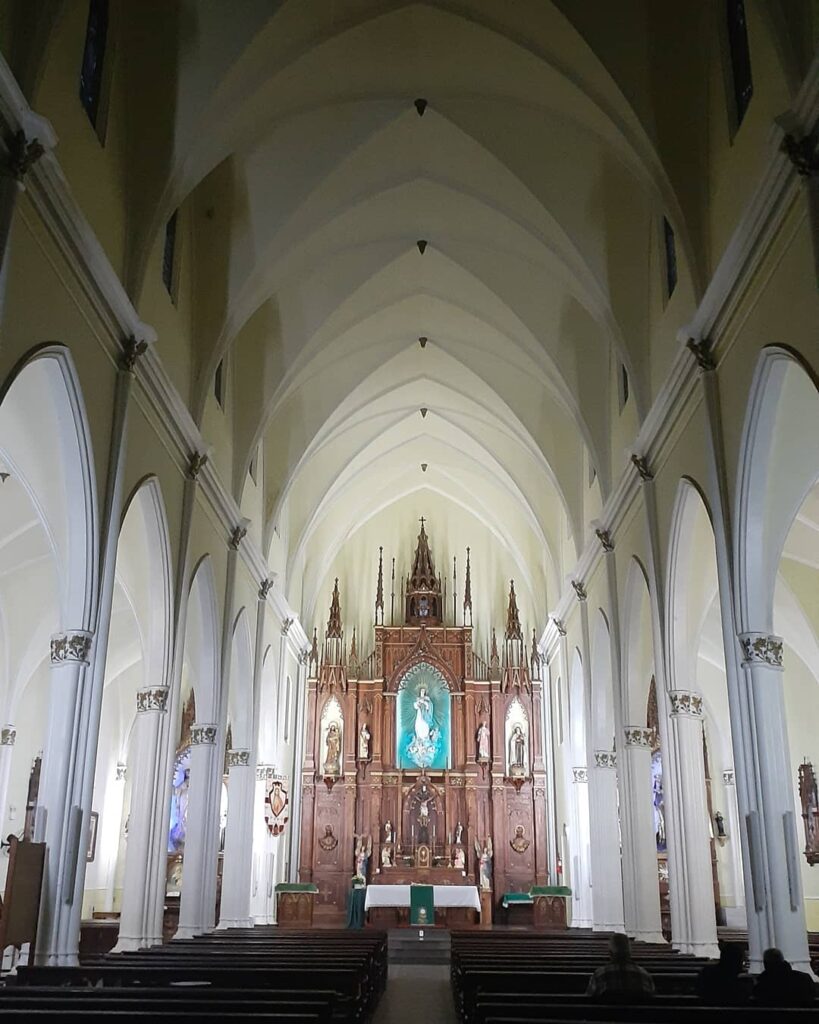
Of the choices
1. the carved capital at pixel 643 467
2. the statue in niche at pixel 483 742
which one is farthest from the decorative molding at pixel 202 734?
the statue in niche at pixel 483 742

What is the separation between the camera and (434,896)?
81.3ft

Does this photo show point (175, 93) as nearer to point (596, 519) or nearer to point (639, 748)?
point (596, 519)

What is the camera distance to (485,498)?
2973 cm

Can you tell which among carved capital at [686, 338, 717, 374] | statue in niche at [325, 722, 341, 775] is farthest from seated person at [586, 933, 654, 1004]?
statue in niche at [325, 722, 341, 775]

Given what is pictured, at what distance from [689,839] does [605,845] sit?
6.77m

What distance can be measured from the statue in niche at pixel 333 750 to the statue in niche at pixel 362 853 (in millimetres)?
1993

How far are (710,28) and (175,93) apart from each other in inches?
264

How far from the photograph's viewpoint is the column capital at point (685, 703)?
48.9ft

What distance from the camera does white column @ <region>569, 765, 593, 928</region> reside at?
2402 centimetres

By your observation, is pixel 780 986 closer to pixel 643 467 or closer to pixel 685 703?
pixel 685 703

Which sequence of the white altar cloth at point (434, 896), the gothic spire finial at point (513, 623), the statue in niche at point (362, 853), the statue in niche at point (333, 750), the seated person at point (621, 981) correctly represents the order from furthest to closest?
the gothic spire finial at point (513, 623), the statue in niche at point (333, 750), the statue in niche at point (362, 853), the white altar cloth at point (434, 896), the seated person at point (621, 981)

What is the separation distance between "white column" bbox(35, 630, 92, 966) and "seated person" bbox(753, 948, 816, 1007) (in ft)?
23.2

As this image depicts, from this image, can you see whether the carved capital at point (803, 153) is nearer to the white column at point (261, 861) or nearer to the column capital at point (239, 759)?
the column capital at point (239, 759)

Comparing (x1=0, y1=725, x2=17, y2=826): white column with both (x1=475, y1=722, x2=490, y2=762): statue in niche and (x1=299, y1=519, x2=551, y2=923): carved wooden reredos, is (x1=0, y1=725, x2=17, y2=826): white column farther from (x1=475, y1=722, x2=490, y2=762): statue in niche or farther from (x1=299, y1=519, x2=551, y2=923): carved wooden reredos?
(x1=475, y1=722, x2=490, y2=762): statue in niche
